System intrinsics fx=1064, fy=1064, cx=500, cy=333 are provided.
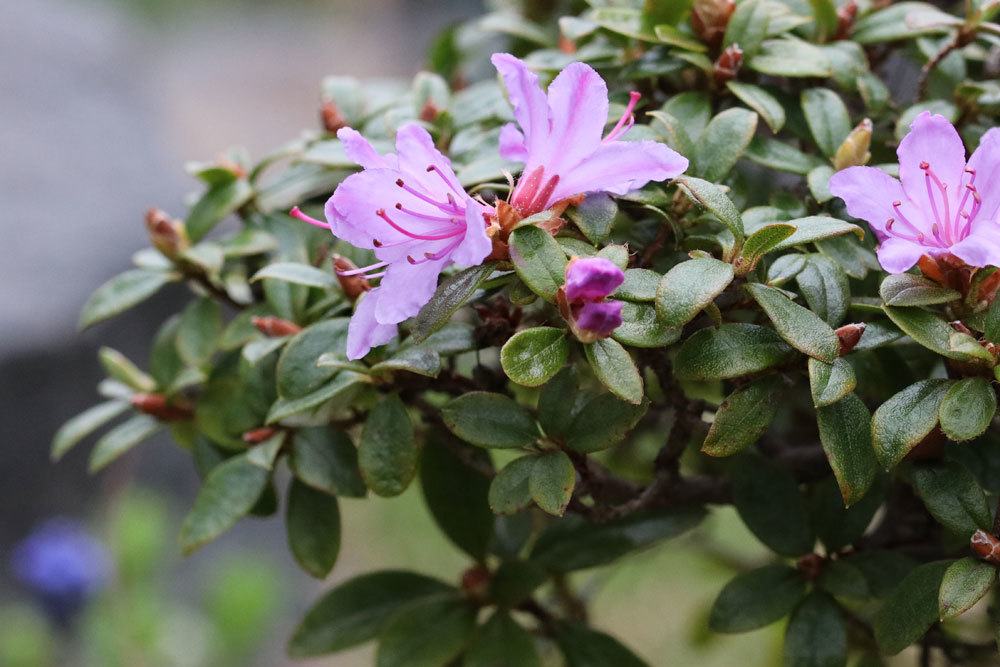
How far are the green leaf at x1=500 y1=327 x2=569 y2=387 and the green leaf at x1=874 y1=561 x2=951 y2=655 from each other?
11.5 inches

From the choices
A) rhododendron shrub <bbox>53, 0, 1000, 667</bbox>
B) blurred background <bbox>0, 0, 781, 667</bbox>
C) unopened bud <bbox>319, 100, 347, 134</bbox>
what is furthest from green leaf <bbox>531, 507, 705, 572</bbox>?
blurred background <bbox>0, 0, 781, 667</bbox>

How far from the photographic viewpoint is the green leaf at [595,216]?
0.70m

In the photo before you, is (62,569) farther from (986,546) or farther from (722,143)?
(986,546)

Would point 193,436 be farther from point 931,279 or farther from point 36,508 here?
point 36,508

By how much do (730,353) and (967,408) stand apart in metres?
0.15

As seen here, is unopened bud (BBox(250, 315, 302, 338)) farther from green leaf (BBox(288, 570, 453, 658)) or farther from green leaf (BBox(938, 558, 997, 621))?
green leaf (BBox(938, 558, 997, 621))

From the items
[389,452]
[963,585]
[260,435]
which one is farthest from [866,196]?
[260,435]

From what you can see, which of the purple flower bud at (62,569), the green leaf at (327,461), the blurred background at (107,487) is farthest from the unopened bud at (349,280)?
the purple flower bud at (62,569)

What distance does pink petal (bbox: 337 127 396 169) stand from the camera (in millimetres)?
694

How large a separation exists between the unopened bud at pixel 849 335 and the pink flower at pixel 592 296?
0.49 feet

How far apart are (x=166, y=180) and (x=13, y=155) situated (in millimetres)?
378

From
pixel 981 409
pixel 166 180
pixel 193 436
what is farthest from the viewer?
pixel 166 180

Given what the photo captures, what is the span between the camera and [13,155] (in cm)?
262

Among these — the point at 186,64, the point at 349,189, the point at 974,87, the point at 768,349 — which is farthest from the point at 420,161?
the point at 186,64
